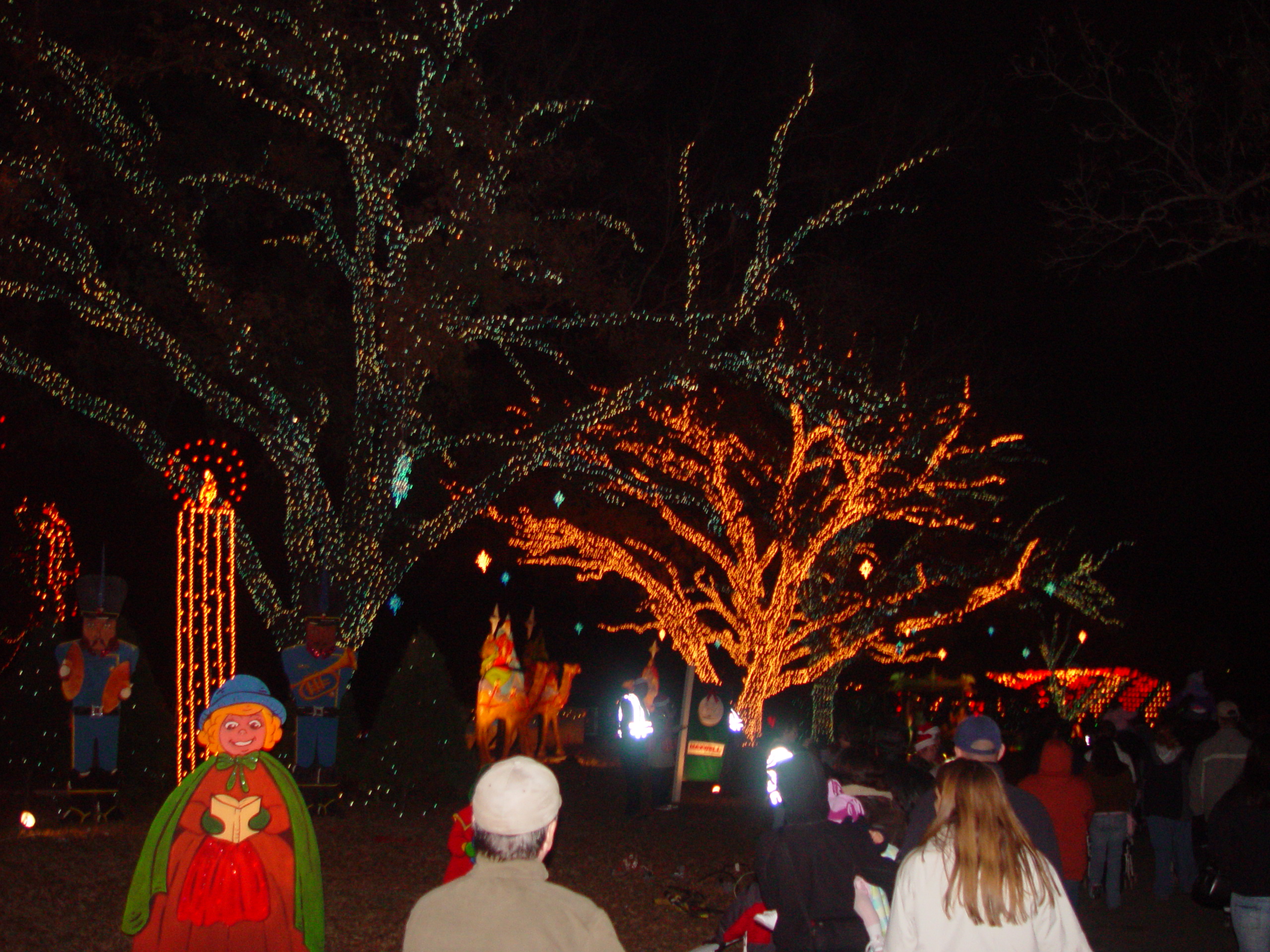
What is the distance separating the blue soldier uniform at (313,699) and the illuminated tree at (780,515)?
15.5 feet

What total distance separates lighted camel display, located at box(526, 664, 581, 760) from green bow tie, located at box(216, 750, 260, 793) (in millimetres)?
15230

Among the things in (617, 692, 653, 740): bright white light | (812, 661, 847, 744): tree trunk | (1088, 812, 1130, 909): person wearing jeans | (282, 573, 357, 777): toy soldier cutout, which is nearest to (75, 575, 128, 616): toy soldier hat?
(282, 573, 357, 777): toy soldier cutout

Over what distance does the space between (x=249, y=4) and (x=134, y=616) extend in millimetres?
12468

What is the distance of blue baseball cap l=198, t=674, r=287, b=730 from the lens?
18.3 ft

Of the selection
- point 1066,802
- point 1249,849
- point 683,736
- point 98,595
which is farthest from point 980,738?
point 683,736

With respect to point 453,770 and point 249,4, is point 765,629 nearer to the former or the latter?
point 453,770

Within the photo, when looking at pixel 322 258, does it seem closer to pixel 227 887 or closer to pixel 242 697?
pixel 242 697

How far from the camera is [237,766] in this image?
536 cm

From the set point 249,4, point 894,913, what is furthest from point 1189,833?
point 249,4

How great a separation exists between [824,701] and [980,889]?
19.1 metres

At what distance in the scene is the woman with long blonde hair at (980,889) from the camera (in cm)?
393

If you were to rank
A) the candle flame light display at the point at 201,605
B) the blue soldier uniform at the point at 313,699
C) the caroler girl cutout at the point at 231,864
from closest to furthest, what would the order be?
the caroler girl cutout at the point at 231,864, the candle flame light display at the point at 201,605, the blue soldier uniform at the point at 313,699

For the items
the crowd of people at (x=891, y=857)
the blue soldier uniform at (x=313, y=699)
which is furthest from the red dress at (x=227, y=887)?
the blue soldier uniform at (x=313, y=699)

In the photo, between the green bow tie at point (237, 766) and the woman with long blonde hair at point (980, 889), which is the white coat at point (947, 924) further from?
the green bow tie at point (237, 766)
